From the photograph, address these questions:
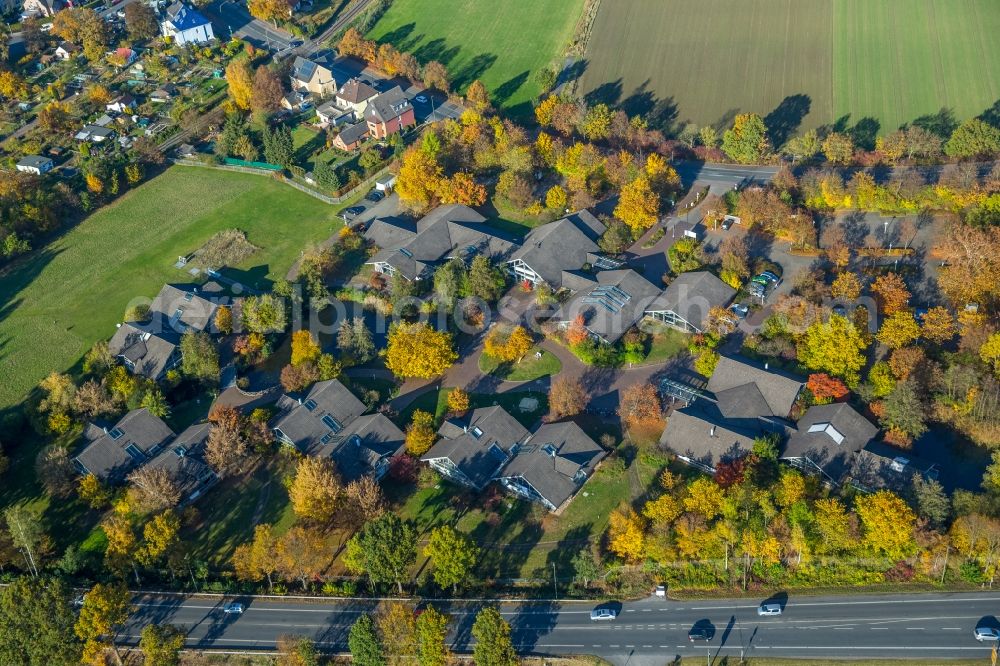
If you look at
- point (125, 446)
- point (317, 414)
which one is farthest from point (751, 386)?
point (125, 446)

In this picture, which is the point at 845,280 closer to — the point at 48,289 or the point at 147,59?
the point at 48,289

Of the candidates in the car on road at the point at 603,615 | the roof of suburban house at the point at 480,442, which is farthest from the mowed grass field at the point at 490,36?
the car on road at the point at 603,615

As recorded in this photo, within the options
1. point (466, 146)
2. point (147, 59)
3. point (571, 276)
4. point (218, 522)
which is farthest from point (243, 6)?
point (218, 522)

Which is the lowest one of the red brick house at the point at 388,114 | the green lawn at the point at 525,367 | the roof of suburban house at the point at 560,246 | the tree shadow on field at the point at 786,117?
the green lawn at the point at 525,367

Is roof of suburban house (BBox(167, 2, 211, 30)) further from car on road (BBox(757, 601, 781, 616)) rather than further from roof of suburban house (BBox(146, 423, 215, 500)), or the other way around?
car on road (BBox(757, 601, 781, 616))

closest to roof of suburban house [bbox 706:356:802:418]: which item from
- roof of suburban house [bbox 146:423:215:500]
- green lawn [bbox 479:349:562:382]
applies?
green lawn [bbox 479:349:562:382]

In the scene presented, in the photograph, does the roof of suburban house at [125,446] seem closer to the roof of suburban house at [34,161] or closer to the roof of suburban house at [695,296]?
the roof of suburban house at [695,296]
